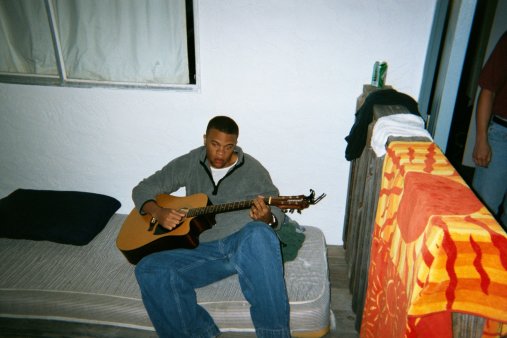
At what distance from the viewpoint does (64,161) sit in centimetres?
289

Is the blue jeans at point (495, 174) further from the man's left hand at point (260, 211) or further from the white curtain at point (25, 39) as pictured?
the white curtain at point (25, 39)

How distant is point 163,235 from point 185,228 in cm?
14

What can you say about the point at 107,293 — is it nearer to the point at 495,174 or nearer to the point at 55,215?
the point at 55,215

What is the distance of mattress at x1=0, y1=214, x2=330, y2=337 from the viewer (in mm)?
1969

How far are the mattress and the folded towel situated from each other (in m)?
0.96

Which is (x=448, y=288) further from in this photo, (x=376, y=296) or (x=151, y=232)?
(x=151, y=232)

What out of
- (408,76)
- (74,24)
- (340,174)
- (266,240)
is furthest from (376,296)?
(74,24)

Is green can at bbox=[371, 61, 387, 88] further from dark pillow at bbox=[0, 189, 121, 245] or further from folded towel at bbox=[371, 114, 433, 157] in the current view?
dark pillow at bbox=[0, 189, 121, 245]

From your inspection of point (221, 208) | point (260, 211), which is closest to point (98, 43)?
point (221, 208)

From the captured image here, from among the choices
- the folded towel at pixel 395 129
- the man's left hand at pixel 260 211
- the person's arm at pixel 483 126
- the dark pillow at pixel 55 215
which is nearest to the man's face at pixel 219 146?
the man's left hand at pixel 260 211

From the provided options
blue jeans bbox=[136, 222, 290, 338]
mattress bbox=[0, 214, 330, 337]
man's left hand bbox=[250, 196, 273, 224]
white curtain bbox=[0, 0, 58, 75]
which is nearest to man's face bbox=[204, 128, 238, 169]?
man's left hand bbox=[250, 196, 273, 224]

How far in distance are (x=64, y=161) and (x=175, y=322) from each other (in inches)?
70.6

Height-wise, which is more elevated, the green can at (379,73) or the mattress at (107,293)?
the green can at (379,73)

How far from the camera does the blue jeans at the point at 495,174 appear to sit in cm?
215
